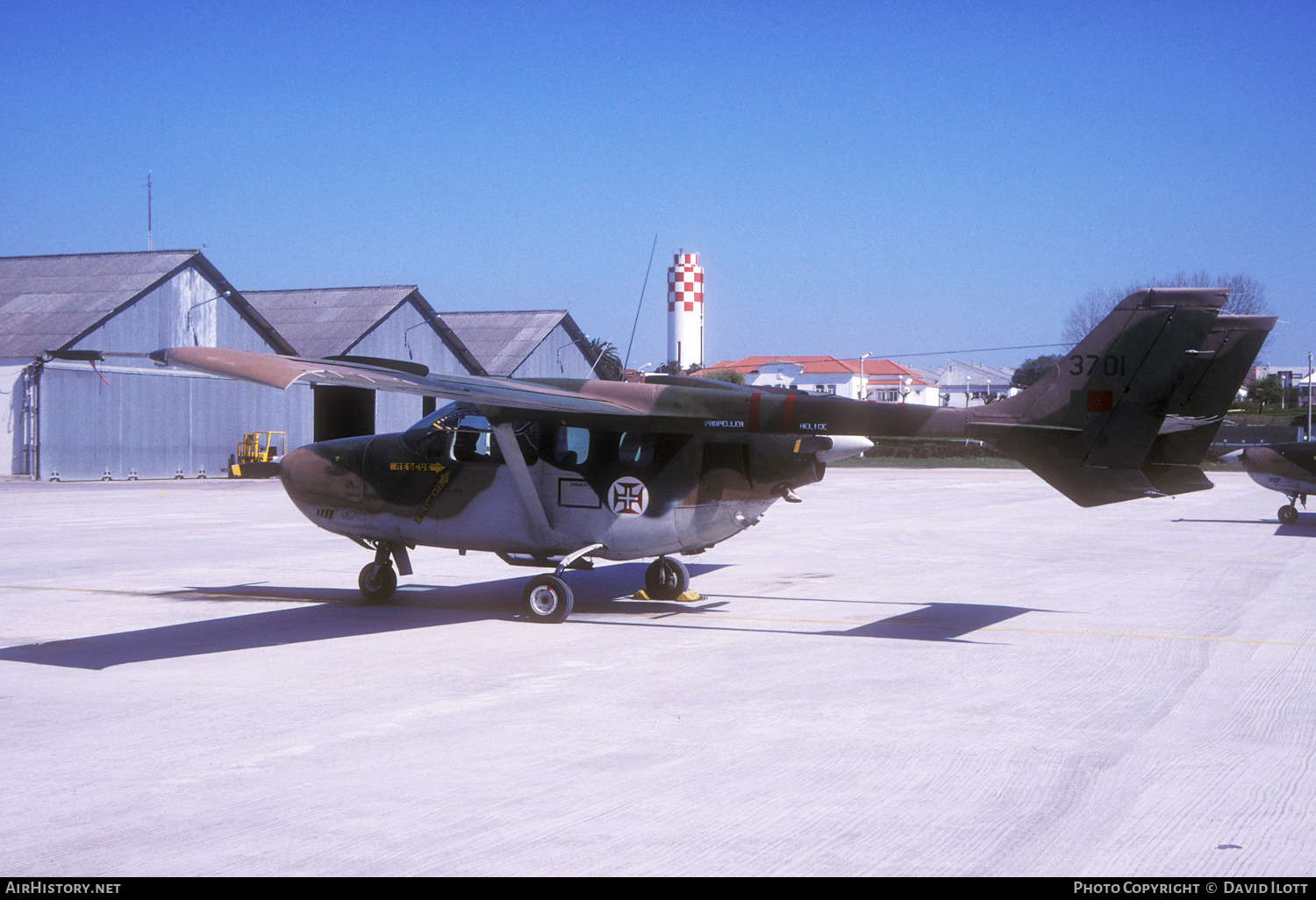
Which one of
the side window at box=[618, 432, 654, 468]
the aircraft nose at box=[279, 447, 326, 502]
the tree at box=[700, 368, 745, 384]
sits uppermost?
the tree at box=[700, 368, 745, 384]

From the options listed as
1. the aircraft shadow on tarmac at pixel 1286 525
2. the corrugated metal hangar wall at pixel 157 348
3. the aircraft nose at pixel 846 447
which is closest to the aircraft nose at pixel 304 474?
the aircraft nose at pixel 846 447

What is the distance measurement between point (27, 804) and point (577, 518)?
6488mm

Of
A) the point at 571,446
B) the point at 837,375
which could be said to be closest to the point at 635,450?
the point at 571,446

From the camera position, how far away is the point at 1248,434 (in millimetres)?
56562

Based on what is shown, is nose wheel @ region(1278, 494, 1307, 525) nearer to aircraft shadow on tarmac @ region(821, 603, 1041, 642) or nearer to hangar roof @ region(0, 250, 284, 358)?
aircraft shadow on tarmac @ region(821, 603, 1041, 642)

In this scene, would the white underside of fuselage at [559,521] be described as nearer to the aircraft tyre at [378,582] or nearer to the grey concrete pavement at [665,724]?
the aircraft tyre at [378,582]

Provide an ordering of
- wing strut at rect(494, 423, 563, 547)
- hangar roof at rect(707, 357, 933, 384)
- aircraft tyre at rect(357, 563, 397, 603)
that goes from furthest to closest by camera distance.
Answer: hangar roof at rect(707, 357, 933, 384) < aircraft tyre at rect(357, 563, 397, 603) < wing strut at rect(494, 423, 563, 547)

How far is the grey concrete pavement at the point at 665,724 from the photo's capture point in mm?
4934

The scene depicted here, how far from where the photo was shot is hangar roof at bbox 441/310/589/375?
2322 inches

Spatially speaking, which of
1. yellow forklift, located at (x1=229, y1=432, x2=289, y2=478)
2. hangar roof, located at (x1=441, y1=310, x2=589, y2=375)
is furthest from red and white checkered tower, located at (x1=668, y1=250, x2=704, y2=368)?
yellow forklift, located at (x1=229, y1=432, x2=289, y2=478)

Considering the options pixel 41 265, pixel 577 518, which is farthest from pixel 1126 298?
pixel 41 265

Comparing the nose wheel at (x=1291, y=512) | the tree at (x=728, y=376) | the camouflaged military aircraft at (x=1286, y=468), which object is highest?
the tree at (x=728, y=376)

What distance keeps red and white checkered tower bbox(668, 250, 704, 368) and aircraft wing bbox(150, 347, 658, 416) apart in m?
65.4

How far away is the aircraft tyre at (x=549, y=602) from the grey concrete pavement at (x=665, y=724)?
1.29 feet
